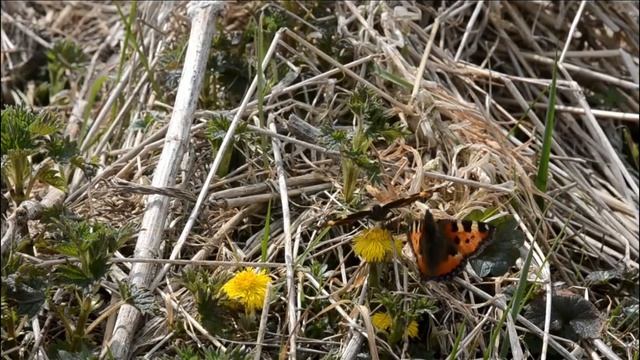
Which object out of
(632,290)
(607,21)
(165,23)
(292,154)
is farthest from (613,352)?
(165,23)

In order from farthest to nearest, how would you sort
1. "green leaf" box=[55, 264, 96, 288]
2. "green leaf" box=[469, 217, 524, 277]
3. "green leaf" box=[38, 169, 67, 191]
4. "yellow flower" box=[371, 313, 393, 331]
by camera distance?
"green leaf" box=[38, 169, 67, 191]
"green leaf" box=[469, 217, 524, 277]
"yellow flower" box=[371, 313, 393, 331]
"green leaf" box=[55, 264, 96, 288]

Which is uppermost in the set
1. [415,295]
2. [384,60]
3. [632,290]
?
[384,60]

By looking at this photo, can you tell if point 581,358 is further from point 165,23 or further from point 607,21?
point 165,23

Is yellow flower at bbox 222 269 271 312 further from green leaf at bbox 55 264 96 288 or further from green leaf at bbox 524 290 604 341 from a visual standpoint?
green leaf at bbox 524 290 604 341

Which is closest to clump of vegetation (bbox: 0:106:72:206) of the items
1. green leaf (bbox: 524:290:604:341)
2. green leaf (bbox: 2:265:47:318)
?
green leaf (bbox: 2:265:47:318)

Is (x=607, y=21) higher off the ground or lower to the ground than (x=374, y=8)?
lower

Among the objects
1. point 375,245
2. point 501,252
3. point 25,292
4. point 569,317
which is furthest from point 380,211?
point 25,292
